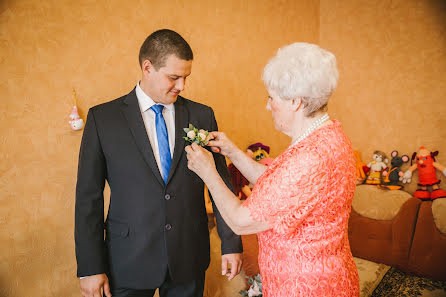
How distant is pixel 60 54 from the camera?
173 cm

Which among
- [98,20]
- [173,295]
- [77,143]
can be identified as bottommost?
[173,295]

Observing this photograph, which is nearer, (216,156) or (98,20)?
(216,156)

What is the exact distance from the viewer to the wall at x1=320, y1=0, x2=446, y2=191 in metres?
3.17

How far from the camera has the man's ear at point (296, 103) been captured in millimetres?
1220

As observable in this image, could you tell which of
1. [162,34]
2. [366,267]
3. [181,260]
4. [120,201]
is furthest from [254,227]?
[366,267]

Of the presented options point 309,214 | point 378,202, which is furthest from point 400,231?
point 309,214

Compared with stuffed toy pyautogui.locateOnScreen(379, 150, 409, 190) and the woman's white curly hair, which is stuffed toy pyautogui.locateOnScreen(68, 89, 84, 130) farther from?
stuffed toy pyautogui.locateOnScreen(379, 150, 409, 190)

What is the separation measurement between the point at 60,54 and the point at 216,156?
1085 mm

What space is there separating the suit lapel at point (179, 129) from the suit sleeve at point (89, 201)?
0.34 meters

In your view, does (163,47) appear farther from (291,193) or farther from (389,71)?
(389,71)

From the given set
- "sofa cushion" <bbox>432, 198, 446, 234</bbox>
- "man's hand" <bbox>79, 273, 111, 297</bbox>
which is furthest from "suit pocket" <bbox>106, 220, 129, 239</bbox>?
"sofa cushion" <bbox>432, 198, 446, 234</bbox>

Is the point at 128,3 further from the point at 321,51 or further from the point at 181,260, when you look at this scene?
the point at 181,260

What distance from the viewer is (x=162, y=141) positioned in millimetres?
1511

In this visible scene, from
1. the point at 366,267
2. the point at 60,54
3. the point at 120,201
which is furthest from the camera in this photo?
the point at 366,267
